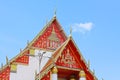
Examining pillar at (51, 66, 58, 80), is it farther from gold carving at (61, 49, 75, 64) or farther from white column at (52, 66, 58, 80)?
gold carving at (61, 49, 75, 64)

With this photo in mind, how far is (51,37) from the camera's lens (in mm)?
22688

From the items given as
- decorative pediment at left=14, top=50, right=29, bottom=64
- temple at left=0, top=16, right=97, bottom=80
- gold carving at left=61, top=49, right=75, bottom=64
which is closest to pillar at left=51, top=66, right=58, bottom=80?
temple at left=0, top=16, right=97, bottom=80

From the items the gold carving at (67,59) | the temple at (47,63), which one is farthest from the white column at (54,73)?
the gold carving at (67,59)

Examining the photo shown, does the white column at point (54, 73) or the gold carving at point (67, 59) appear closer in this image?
the white column at point (54, 73)

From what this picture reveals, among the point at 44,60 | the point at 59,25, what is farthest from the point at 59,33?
the point at 44,60

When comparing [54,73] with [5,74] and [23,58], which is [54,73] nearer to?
[23,58]

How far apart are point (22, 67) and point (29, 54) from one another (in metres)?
0.99

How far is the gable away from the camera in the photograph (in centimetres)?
2212

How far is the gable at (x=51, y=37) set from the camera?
72.6ft

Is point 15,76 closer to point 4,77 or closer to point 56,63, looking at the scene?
point 4,77

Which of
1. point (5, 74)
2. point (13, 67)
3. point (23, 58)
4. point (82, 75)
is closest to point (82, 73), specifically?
point (82, 75)

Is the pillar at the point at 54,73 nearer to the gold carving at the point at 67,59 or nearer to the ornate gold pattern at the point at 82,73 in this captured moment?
the gold carving at the point at 67,59

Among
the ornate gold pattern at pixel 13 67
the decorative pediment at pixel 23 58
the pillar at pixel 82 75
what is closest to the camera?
the ornate gold pattern at pixel 13 67

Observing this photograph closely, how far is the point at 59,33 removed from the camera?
23.2 metres
